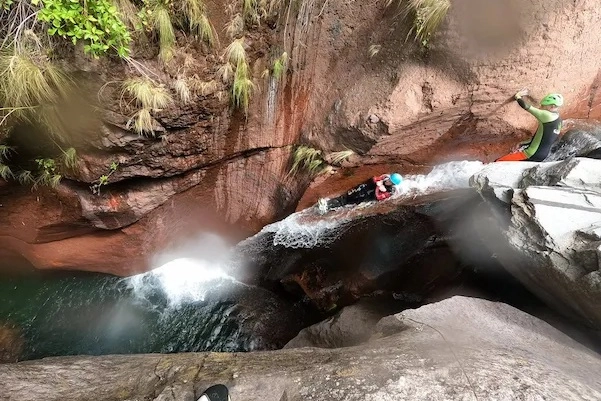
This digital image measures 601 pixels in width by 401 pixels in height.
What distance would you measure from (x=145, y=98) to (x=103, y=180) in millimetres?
1476

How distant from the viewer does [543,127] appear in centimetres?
505

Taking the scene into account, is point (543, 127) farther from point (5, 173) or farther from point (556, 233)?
point (5, 173)

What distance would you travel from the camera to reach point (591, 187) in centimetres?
401

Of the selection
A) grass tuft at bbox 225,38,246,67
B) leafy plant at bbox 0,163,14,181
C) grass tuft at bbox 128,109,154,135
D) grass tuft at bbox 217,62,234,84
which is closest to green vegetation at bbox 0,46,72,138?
leafy plant at bbox 0,163,14,181

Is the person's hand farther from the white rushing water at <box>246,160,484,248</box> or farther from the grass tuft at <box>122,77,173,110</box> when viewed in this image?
the grass tuft at <box>122,77,173,110</box>

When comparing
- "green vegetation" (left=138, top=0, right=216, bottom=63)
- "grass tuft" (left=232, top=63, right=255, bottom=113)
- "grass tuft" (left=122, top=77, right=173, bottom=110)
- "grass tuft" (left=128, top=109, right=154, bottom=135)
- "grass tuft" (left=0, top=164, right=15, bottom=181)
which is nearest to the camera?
"green vegetation" (left=138, top=0, right=216, bottom=63)

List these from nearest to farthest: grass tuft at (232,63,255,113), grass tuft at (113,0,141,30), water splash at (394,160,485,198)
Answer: grass tuft at (113,0,141,30) < grass tuft at (232,63,255,113) < water splash at (394,160,485,198)

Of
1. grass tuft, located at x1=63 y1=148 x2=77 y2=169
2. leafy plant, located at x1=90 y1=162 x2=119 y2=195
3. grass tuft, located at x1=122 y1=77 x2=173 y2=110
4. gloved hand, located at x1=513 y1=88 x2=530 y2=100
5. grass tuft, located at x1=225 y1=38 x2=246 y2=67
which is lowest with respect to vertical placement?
gloved hand, located at x1=513 y1=88 x2=530 y2=100

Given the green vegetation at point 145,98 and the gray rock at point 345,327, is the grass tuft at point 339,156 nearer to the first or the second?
the gray rock at point 345,327

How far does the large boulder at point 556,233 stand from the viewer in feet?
11.2

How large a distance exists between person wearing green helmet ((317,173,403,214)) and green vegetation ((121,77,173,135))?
2.72m

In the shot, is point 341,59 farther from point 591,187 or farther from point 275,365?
point 275,365

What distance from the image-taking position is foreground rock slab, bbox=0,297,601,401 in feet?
8.75

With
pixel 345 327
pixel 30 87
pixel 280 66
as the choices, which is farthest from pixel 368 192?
pixel 30 87
